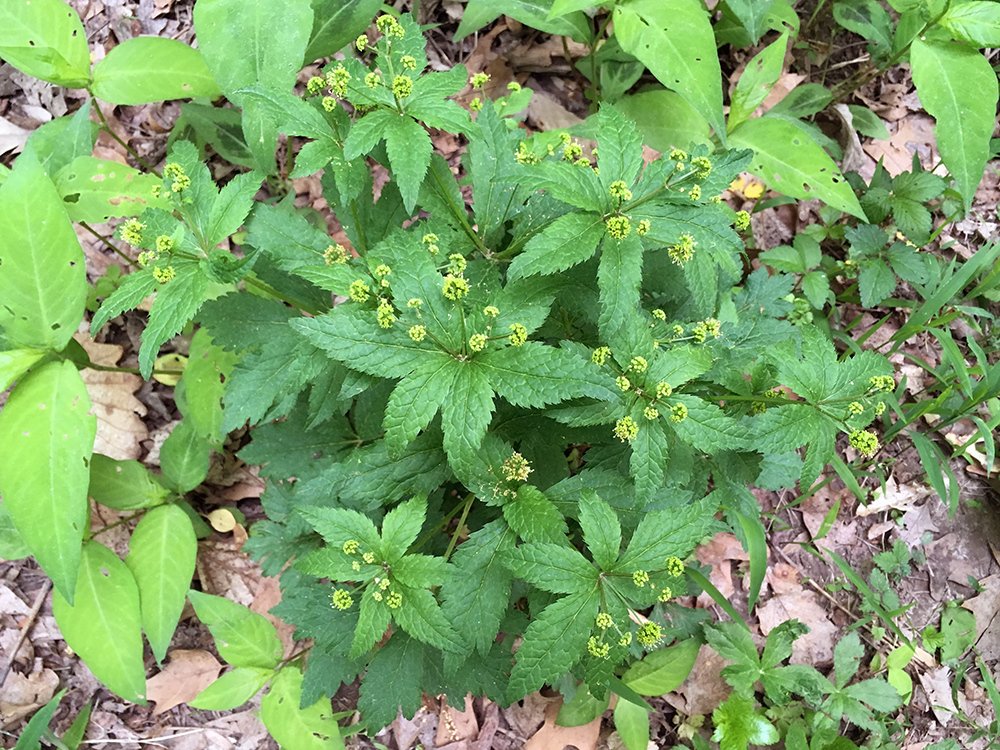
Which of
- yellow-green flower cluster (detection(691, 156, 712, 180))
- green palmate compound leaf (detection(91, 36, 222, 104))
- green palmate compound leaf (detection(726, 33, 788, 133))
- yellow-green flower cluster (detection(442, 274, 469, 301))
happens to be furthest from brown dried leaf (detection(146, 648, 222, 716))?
green palmate compound leaf (detection(726, 33, 788, 133))

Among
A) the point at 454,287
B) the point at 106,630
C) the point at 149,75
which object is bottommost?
the point at 106,630

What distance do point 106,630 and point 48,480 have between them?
774 millimetres

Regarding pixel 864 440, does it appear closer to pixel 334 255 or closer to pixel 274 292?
pixel 334 255

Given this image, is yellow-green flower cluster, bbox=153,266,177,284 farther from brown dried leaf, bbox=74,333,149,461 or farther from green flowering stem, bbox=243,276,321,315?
brown dried leaf, bbox=74,333,149,461

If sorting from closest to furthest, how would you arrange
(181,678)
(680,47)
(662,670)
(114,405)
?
(680,47)
(662,670)
(181,678)
(114,405)

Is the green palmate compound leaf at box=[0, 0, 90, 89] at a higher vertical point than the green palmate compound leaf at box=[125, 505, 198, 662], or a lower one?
higher

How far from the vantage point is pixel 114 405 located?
292 cm

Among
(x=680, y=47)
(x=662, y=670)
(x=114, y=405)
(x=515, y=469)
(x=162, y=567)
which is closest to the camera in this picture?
(x=515, y=469)

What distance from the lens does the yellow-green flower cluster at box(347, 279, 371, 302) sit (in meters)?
1.63

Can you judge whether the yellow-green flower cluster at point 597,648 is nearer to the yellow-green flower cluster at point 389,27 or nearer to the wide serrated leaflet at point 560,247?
the wide serrated leaflet at point 560,247

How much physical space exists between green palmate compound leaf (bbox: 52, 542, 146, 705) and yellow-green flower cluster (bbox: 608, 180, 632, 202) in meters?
2.31

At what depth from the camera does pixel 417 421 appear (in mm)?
1562

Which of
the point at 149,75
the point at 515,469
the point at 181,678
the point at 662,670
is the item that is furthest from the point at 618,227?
the point at 181,678

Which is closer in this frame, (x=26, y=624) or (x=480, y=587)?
(x=480, y=587)
